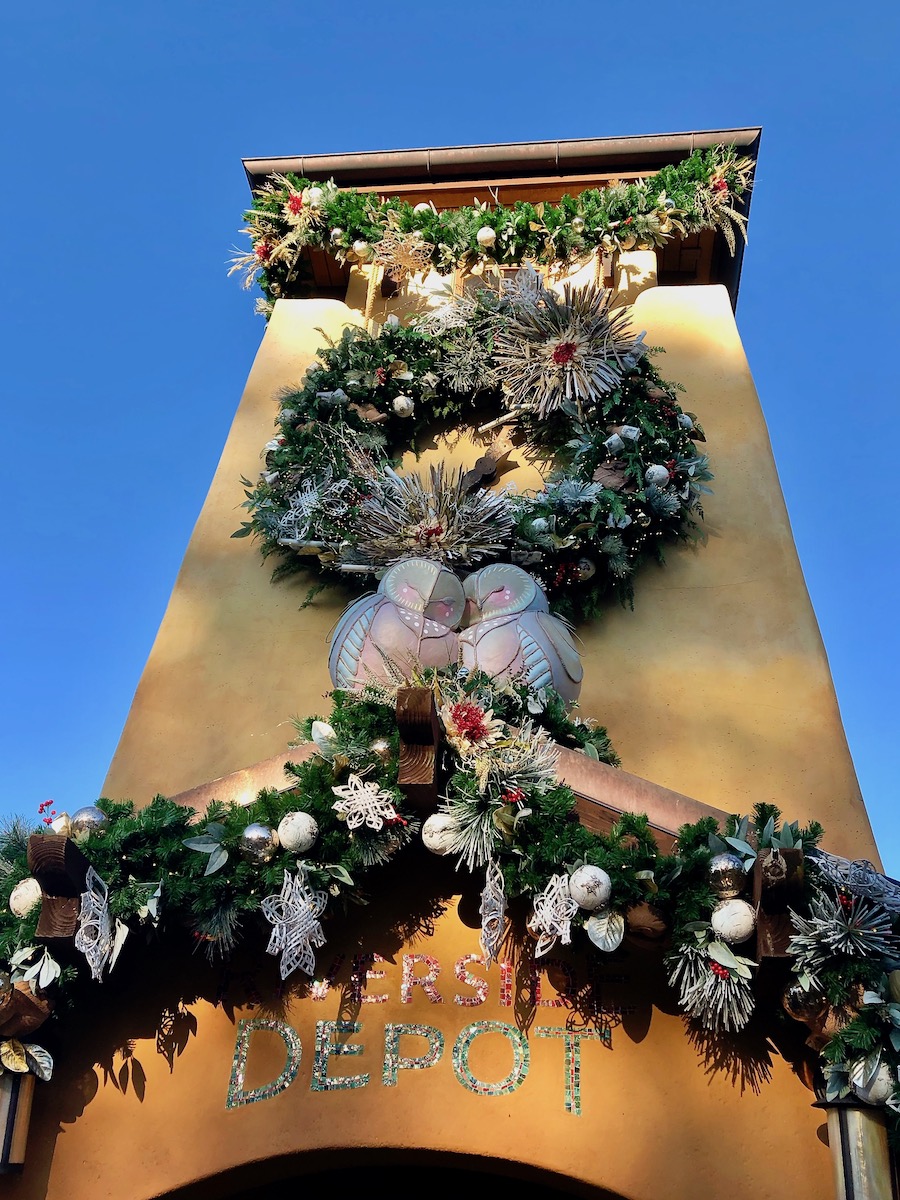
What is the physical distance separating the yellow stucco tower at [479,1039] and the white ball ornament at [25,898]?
1.59ft

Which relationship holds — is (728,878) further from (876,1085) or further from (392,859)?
(392,859)

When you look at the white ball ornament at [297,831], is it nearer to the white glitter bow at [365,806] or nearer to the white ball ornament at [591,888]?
the white glitter bow at [365,806]

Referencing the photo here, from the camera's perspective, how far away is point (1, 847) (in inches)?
163

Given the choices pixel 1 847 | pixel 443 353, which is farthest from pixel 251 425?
pixel 1 847

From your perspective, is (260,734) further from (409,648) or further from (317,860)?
(317,860)

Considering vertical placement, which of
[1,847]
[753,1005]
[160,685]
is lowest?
[753,1005]

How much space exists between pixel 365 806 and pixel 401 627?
1126 mm

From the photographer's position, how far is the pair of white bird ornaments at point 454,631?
4.71 m

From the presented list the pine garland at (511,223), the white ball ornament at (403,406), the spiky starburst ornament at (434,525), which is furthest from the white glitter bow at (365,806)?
the pine garland at (511,223)

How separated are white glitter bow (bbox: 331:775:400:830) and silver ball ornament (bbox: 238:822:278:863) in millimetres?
233

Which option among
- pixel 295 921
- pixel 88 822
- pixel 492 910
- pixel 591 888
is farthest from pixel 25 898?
pixel 591 888

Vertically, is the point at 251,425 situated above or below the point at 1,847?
above

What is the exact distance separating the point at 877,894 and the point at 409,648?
202cm

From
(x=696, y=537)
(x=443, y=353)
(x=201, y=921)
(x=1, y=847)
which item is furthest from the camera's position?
(x=443, y=353)
